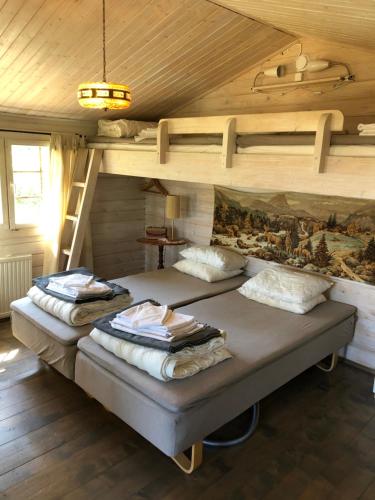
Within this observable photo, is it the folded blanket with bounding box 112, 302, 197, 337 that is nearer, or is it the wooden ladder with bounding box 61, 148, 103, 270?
the folded blanket with bounding box 112, 302, 197, 337

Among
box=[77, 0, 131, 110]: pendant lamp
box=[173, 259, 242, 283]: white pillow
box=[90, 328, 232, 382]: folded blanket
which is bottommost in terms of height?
box=[90, 328, 232, 382]: folded blanket

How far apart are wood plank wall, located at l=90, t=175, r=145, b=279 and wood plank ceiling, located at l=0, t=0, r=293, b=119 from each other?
1.00 m

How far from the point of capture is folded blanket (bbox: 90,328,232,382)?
2.07m

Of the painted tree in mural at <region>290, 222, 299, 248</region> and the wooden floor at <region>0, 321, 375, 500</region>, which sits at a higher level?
the painted tree in mural at <region>290, 222, 299, 248</region>

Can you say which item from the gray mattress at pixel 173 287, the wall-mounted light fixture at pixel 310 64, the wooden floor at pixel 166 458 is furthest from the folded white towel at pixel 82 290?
the wall-mounted light fixture at pixel 310 64

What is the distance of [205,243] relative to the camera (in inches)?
171

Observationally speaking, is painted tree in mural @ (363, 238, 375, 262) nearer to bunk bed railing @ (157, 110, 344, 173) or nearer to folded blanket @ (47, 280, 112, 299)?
bunk bed railing @ (157, 110, 344, 173)

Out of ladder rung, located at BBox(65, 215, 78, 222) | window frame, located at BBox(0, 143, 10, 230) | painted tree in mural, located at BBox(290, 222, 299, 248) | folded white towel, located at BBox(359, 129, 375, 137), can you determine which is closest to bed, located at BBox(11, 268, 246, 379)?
painted tree in mural, located at BBox(290, 222, 299, 248)

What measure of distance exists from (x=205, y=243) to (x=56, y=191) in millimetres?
1589

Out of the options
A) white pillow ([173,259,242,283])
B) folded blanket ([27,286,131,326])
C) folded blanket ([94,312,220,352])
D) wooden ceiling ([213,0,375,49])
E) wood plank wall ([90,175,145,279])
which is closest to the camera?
wooden ceiling ([213,0,375,49])

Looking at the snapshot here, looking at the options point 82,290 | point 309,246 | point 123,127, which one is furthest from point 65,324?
point 309,246

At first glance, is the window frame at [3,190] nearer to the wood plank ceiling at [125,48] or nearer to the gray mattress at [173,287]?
the wood plank ceiling at [125,48]

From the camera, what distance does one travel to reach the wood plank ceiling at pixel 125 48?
251 cm

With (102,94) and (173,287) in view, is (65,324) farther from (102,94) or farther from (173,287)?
(102,94)
